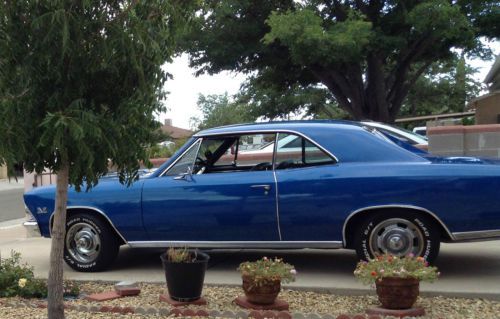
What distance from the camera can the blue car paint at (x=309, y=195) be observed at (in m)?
5.71

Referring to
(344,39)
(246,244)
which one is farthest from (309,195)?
(344,39)

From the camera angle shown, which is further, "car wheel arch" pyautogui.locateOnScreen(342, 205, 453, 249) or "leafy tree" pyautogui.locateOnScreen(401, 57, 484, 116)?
"leafy tree" pyautogui.locateOnScreen(401, 57, 484, 116)

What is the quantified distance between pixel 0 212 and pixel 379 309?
14822mm

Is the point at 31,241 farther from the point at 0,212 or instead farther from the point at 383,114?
the point at 383,114

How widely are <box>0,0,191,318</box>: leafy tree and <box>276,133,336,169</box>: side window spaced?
2.38 meters

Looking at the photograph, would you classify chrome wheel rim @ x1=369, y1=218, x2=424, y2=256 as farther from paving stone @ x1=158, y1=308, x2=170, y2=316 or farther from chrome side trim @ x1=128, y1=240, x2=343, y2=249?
paving stone @ x1=158, y1=308, x2=170, y2=316

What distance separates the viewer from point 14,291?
5875mm

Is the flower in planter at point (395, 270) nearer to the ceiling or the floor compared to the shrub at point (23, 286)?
nearer to the ceiling

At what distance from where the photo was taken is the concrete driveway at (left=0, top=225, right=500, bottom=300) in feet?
18.7

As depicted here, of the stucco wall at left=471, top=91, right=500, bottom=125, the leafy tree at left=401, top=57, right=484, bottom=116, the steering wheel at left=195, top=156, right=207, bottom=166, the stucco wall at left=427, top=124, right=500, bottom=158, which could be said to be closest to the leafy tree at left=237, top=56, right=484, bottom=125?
the leafy tree at left=401, top=57, right=484, bottom=116

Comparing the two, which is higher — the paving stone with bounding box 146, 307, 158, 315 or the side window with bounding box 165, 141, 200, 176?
the side window with bounding box 165, 141, 200, 176

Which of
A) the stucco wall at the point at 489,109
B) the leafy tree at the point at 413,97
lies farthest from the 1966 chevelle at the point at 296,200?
the leafy tree at the point at 413,97

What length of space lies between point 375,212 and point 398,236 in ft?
1.02

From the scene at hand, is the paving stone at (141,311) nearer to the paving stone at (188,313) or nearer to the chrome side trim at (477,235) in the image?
the paving stone at (188,313)
